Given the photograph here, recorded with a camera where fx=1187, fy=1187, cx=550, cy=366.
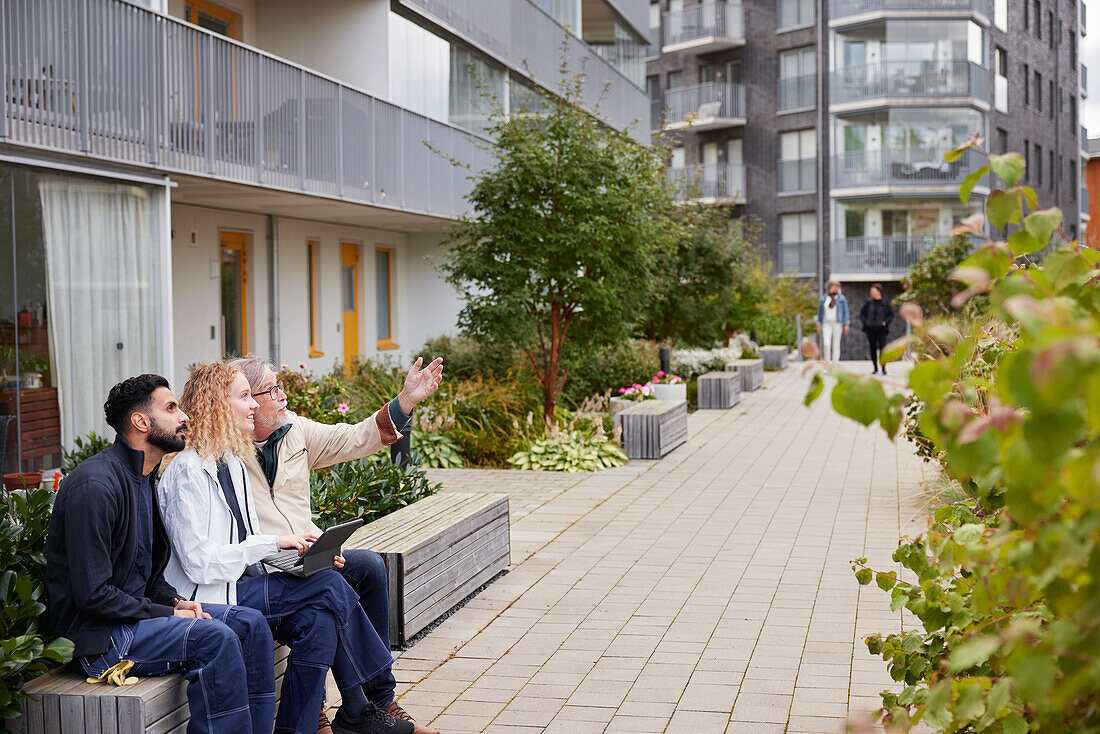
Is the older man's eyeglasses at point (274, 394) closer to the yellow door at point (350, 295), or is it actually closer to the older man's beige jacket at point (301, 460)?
the older man's beige jacket at point (301, 460)

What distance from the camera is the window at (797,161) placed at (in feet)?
139

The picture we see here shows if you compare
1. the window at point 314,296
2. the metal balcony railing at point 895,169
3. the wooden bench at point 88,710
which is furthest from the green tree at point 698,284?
the wooden bench at point 88,710

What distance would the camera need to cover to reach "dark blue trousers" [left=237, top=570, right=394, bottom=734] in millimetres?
4395

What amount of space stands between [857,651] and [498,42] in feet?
59.1

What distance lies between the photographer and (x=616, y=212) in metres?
13.4

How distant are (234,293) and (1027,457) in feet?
54.3

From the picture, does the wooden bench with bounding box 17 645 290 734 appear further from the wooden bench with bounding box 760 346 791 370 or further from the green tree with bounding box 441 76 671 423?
the wooden bench with bounding box 760 346 791 370

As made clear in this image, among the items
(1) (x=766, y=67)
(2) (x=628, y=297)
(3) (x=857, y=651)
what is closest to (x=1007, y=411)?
(3) (x=857, y=651)

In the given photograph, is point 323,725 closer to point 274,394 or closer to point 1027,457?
point 274,394

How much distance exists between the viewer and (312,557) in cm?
451

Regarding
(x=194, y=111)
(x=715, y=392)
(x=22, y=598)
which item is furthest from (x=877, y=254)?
(x=22, y=598)

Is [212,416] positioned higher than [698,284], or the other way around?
[698,284]

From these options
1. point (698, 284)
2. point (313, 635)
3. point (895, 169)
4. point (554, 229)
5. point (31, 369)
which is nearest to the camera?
point (313, 635)

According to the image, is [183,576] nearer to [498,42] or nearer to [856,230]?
[498,42]
